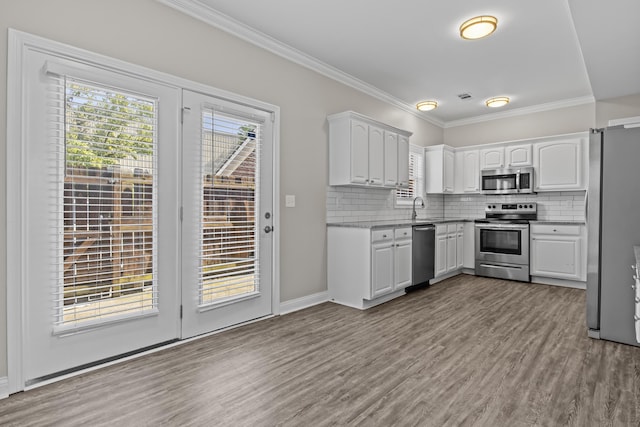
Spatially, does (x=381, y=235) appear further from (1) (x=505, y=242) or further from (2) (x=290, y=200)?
(1) (x=505, y=242)

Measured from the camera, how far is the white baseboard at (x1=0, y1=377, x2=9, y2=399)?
209cm

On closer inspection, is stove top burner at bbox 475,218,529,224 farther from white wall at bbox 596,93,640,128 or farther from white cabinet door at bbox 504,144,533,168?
white wall at bbox 596,93,640,128

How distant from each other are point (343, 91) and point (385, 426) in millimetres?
3762

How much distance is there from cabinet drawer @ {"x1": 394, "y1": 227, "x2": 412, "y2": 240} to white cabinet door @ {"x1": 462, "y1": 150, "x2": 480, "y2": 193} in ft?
7.45

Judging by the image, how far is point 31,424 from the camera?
1.83 m

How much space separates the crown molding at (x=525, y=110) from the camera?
5.35 metres

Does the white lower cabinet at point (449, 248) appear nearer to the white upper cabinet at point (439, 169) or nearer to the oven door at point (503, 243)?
the oven door at point (503, 243)

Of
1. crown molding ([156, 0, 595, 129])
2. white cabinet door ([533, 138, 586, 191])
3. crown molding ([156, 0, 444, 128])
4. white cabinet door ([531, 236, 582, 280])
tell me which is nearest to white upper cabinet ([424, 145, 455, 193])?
crown molding ([156, 0, 595, 129])

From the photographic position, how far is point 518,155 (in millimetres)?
5617

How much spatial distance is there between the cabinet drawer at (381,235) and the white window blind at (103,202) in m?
2.23

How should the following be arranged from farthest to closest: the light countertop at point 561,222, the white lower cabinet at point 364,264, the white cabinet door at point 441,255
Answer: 1. the white cabinet door at point 441,255
2. the light countertop at point 561,222
3. the white lower cabinet at point 364,264

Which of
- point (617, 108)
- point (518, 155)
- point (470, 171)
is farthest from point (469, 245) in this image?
point (617, 108)

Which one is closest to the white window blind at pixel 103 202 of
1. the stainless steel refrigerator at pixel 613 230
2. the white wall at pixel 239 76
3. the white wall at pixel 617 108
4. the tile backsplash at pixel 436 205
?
the white wall at pixel 239 76

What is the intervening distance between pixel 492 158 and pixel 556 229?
1.49 m
